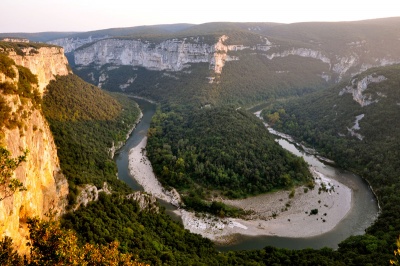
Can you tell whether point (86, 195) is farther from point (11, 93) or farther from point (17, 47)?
point (17, 47)

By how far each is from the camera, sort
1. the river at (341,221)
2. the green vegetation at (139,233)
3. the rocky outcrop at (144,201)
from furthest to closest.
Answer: the river at (341,221), the rocky outcrop at (144,201), the green vegetation at (139,233)

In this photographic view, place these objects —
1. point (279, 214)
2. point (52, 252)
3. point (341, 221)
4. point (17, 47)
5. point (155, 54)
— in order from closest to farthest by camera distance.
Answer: point (52, 252)
point (341, 221)
point (279, 214)
point (17, 47)
point (155, 54)

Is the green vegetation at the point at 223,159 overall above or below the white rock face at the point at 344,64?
below

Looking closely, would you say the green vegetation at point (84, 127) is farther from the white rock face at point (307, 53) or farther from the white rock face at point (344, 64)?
the white rock face at point (344, 64)

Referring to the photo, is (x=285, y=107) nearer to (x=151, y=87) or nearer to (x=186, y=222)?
(x=151, y=87)

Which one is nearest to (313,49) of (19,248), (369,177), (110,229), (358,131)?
(358,131)

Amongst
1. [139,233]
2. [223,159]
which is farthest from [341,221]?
[139,233]

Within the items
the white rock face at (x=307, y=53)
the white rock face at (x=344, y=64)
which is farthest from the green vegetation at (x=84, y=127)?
the white rock face at (x=344, y=64)

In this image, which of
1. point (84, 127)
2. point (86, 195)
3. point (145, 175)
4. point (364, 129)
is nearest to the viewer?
point (86, 195)
